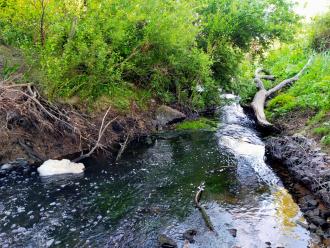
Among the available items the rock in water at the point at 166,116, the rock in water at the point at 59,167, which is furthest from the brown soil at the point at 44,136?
the rock in water at the point at 166,116

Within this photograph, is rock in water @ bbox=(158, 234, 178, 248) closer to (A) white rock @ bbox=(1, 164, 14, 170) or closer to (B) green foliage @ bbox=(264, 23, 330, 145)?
(A) white rock @ bbox=(1, 164, 14, 170)

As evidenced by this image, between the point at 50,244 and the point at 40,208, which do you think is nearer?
the point at 50,244

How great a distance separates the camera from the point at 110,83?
10.8 m

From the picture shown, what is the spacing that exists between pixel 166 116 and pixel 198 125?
1.29 meters

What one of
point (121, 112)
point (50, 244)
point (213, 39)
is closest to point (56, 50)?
point (121, 112)

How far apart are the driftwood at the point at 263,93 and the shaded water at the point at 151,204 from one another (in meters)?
2.96

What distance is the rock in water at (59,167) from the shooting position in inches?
324

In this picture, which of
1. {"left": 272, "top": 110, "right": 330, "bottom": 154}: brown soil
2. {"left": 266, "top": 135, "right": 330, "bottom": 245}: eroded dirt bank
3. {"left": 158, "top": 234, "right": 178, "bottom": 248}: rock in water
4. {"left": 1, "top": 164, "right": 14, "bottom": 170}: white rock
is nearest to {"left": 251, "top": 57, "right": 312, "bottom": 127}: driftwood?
{"left": 272, "top": 110, "right": 330, "bottom": 154}: brown soil

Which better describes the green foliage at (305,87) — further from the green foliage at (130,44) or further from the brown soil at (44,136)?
the brown soil at (44,136)

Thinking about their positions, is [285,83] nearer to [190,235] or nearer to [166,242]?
[190,235]

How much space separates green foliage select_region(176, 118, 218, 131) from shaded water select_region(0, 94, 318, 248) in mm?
2445

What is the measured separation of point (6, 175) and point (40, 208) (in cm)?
203

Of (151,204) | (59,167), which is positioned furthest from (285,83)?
(59,167)

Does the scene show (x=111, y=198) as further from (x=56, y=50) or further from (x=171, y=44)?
(x=171, y=44)
